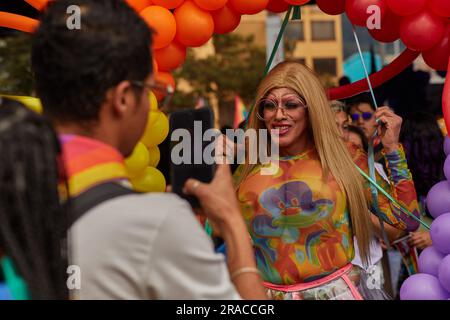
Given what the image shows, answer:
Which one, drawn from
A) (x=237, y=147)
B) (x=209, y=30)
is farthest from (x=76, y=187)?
(x=209, y=30)

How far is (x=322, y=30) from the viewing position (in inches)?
1019

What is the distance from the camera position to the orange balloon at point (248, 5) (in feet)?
11.1

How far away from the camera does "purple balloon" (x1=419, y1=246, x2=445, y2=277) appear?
3316mm

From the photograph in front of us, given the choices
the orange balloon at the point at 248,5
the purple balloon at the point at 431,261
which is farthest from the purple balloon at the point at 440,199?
the orange balloon at the point at 248,5

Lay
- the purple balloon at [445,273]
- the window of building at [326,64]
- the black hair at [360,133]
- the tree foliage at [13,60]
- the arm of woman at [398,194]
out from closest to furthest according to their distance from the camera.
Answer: the arm of woman at [398,194] < the purple balloon at [445,273] < the black hair at [360,133] < the tree foliage at [13,60] < the window of building at [326,64]

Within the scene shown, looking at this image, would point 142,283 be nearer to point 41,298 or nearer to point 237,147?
point 41,298

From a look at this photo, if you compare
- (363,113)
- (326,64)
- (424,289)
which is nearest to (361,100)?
(363,113)

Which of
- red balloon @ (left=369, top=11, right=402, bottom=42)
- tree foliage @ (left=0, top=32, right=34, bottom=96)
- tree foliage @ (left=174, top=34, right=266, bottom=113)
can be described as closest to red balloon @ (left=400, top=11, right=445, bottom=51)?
red balloon @ (left=369, top=11, right=402, bottom=42)

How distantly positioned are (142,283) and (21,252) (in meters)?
0.21

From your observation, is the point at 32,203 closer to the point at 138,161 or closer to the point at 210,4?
the point at 138,161

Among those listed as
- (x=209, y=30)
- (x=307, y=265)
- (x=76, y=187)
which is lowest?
(x=307, y=265)

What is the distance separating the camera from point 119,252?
1358 mm

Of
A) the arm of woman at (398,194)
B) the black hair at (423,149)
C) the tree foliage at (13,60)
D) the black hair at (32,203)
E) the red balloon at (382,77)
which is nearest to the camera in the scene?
the black hair at (32,203)

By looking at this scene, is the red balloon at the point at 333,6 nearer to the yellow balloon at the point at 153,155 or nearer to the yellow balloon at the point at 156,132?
the yellow balloon at the point at 156,132
